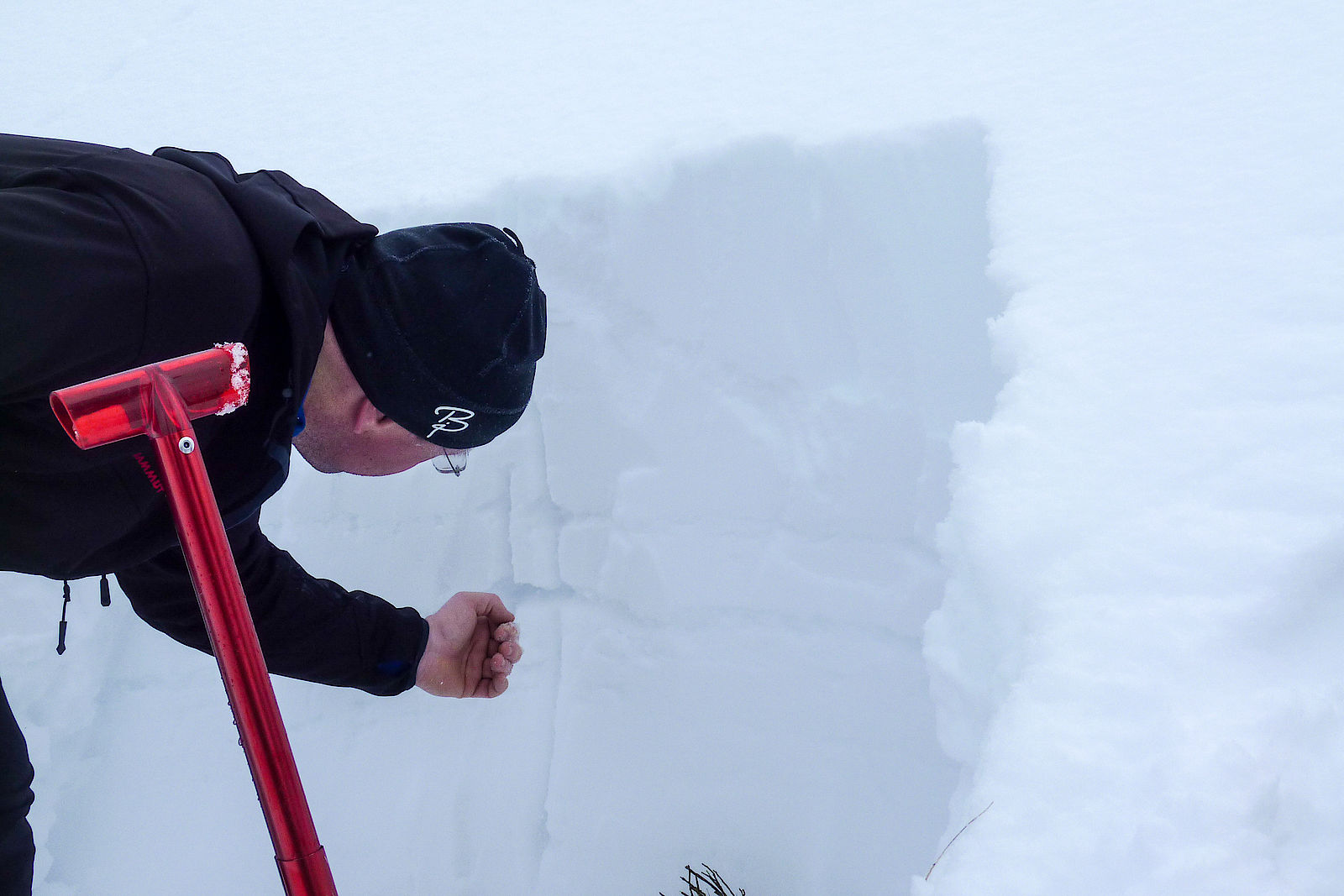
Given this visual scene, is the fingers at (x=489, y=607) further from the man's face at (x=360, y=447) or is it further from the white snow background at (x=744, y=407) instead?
the white snow background at (x=744, y=407)

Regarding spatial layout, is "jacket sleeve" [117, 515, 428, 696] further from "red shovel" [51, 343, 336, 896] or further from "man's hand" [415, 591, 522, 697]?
"red shovel" [51, 343, 336, 896]

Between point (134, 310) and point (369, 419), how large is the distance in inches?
15.4

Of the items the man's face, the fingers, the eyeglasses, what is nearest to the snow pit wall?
the fingers

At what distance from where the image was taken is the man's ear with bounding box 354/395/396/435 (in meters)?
1.16

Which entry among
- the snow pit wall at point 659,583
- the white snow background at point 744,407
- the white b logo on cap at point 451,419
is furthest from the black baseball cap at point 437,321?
the snow pit wall at point 659,583

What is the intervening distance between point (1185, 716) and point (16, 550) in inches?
48.4

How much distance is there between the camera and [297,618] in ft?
4.58

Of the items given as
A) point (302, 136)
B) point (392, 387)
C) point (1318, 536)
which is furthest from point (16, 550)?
point (302, 136)

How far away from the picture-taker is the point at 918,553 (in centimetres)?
183

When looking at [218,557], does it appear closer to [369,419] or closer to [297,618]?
[369,419]

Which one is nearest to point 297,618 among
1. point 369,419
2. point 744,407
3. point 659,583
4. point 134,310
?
point 369,419

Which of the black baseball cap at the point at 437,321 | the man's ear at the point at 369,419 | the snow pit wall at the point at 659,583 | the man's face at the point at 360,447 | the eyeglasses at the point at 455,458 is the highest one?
the black baseball cap at the point at 437,321

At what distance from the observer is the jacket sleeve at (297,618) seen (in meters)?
1.33

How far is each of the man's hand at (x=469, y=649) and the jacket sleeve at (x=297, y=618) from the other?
32 millimetres
